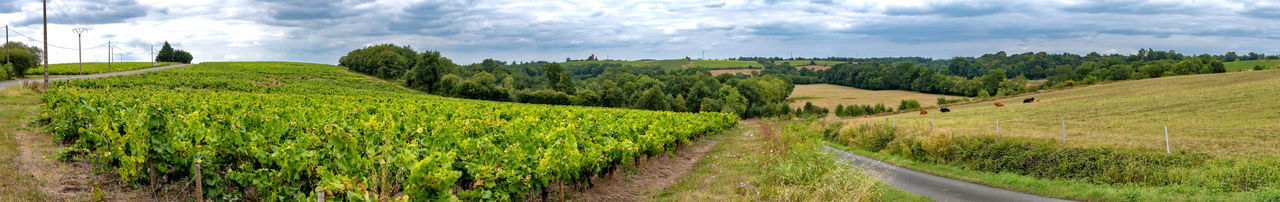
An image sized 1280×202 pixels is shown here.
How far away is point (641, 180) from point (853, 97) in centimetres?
8996

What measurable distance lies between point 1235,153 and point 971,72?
131m

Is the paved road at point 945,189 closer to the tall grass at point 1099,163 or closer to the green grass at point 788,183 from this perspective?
the green grass at point 788,183

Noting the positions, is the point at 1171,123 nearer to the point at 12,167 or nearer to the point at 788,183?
the point at 788,183

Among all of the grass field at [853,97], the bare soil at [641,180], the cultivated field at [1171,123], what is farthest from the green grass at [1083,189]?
the grass field at [853,97]

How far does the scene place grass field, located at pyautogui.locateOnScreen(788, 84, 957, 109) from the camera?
89250 mm

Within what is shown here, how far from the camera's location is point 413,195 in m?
8.13

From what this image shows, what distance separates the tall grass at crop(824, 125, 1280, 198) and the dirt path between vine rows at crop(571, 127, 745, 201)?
818 centimetres

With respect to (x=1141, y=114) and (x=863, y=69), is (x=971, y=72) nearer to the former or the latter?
(x=863, y=69)

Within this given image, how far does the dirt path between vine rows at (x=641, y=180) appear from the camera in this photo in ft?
47.0

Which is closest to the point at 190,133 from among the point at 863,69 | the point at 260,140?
the point at 260,140

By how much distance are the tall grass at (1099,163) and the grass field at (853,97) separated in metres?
59.4

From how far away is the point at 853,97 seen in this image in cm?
10138

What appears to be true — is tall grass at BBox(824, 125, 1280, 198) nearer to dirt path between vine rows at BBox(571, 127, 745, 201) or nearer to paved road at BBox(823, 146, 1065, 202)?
paved road at BBox(823, 146, 1065, 202)

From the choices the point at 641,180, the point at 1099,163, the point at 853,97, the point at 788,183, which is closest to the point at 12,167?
the point at 641,180
